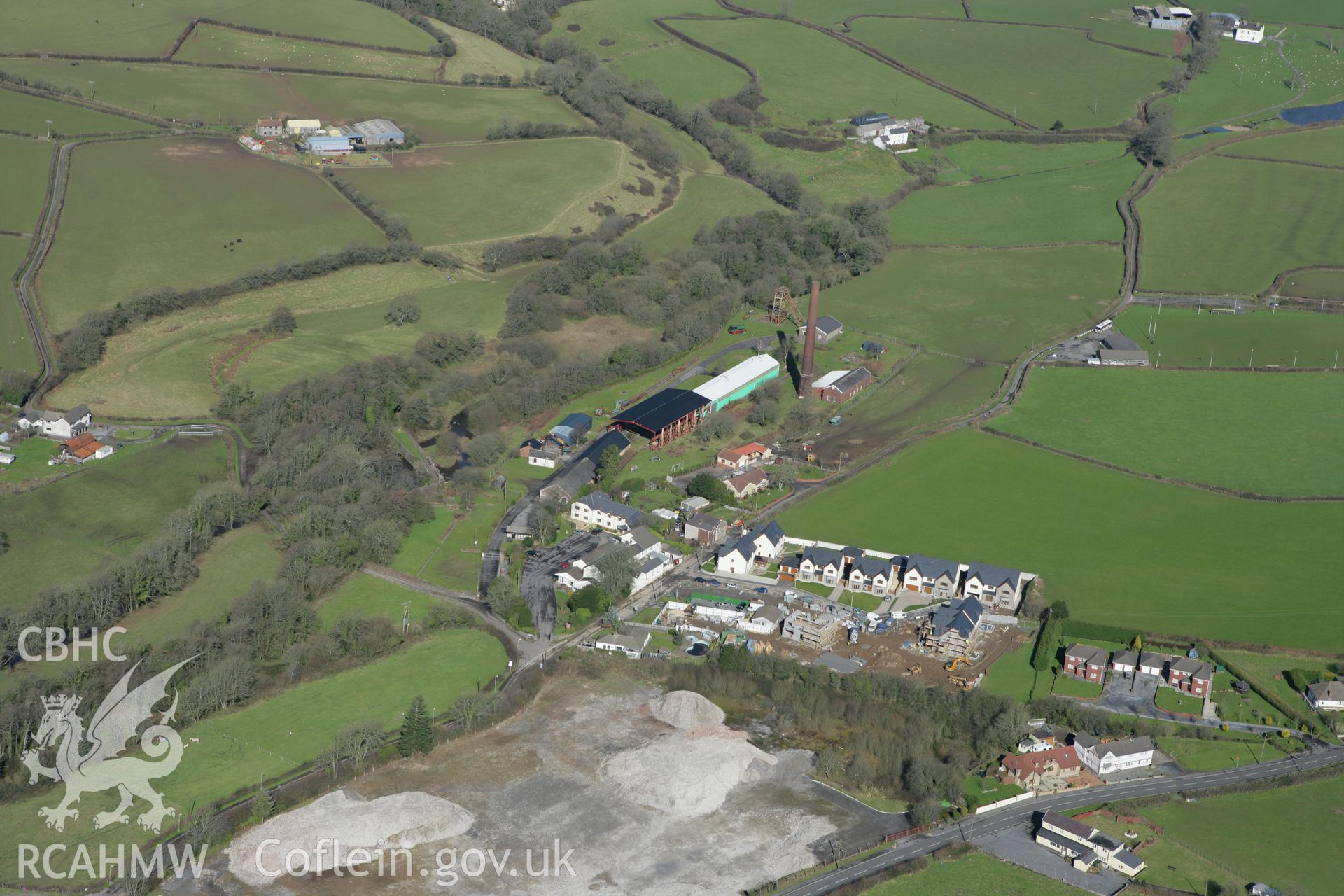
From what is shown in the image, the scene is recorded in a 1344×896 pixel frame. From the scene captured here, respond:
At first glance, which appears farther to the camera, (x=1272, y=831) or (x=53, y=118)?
(x=53, y=118)

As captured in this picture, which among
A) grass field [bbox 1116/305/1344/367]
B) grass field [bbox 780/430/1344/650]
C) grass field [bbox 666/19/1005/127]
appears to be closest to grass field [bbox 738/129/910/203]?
grass field [bbox 666/19/1005/127]

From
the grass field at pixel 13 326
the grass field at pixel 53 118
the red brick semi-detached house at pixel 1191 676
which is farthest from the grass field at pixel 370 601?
the grass field at pixel 53 118

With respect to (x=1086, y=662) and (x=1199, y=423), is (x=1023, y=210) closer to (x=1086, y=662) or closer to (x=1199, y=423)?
(x=1199, y=423)

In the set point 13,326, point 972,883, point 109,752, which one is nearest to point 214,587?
point 109,752

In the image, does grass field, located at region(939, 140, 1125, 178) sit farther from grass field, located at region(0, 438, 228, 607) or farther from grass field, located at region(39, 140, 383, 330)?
grass field, located at region(0, 438, 228, 607)

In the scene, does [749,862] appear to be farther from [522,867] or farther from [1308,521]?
[1308,521]

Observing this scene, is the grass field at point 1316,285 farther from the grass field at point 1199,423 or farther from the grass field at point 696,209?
the grass field at point 696,209
